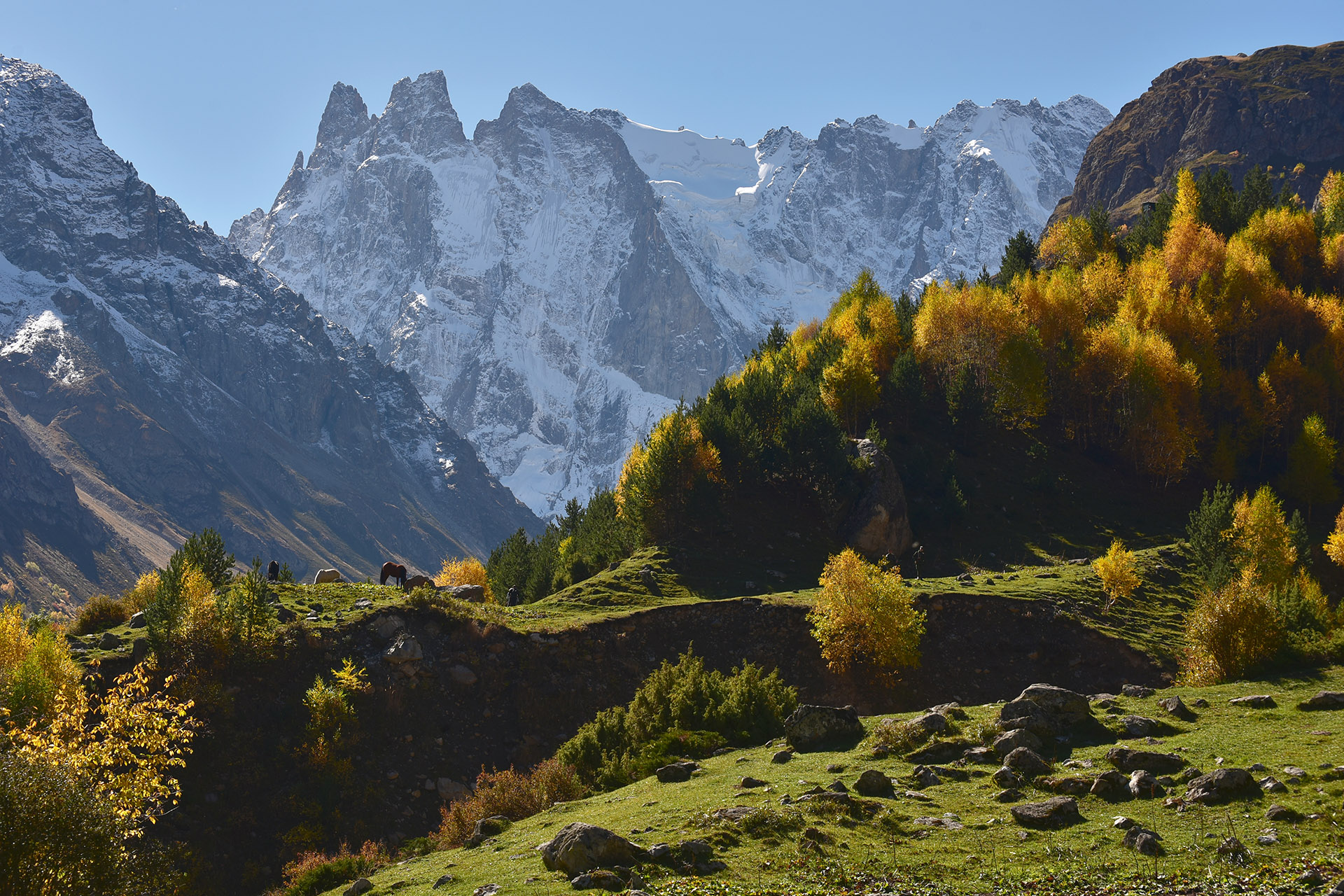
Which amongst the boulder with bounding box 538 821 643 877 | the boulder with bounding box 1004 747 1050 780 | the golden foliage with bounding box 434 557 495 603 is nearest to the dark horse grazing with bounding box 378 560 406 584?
the golden foliage with bounding box 434 557 495 603

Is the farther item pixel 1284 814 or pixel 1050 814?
pixel 1050 814

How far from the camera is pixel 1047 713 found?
26.1 meters

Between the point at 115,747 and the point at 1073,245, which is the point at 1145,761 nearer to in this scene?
the point at 115,747

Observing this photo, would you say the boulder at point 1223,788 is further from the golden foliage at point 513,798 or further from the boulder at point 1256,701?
the golden foliage at point 513,798

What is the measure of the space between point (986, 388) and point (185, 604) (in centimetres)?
6663

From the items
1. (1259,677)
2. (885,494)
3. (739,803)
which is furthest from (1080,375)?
(739,803)

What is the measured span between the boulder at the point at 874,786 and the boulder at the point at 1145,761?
542 centimetres

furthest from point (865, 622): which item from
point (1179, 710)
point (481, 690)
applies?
point (1179, 710)

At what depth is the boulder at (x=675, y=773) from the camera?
28422 mm

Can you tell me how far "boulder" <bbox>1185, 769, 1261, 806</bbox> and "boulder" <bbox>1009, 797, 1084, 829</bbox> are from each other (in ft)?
7.73

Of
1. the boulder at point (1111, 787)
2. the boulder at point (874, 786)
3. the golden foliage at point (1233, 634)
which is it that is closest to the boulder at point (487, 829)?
the boulder at point (874, 786)

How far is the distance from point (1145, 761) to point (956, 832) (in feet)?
18.5

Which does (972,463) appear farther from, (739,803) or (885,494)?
(739,803)

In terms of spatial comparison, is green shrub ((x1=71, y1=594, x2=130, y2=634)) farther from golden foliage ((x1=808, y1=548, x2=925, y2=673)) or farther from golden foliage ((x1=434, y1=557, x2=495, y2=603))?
golden foliage ((x1=434, y1=557, x2=495, y2=603))
